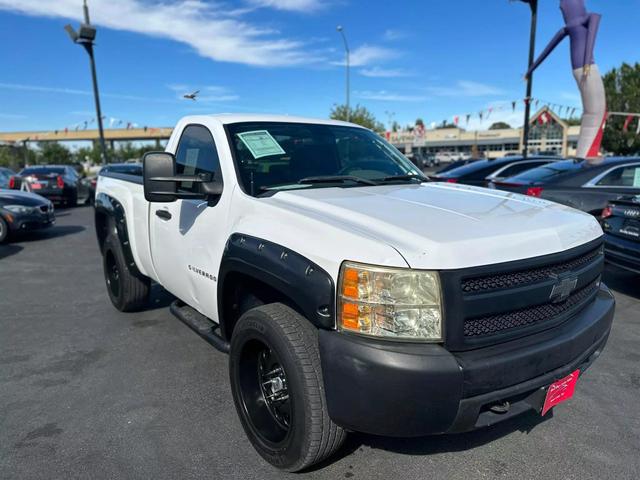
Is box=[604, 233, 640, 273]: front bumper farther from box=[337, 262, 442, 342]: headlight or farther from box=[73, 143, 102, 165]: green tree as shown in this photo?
box=[73, 143, 102, 165]: green tree

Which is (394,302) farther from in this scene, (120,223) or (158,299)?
(158,299)

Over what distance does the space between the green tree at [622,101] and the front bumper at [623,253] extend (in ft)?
111

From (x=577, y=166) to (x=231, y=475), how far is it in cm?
717

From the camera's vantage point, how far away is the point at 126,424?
2998 mm

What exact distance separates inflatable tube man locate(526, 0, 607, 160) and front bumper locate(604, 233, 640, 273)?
890cm

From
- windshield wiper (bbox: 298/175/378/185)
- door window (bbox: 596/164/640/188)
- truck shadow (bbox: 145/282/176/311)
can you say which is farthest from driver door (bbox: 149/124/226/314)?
door window (bbox: 596/164/640/188)

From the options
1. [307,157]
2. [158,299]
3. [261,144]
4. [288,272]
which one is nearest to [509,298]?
[288,272]

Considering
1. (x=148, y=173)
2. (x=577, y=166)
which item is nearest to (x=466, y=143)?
(x=577, y=166)

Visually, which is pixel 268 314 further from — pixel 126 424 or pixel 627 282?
pixel 627 282

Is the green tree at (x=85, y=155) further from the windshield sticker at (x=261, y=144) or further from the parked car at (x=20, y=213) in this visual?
the windshield sticker at (x=261, y=144)

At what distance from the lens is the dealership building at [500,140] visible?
64.8 m

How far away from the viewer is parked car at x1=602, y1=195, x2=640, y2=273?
5270mm

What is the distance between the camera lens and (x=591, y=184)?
7047 mm

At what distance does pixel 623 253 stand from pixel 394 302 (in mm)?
4619
